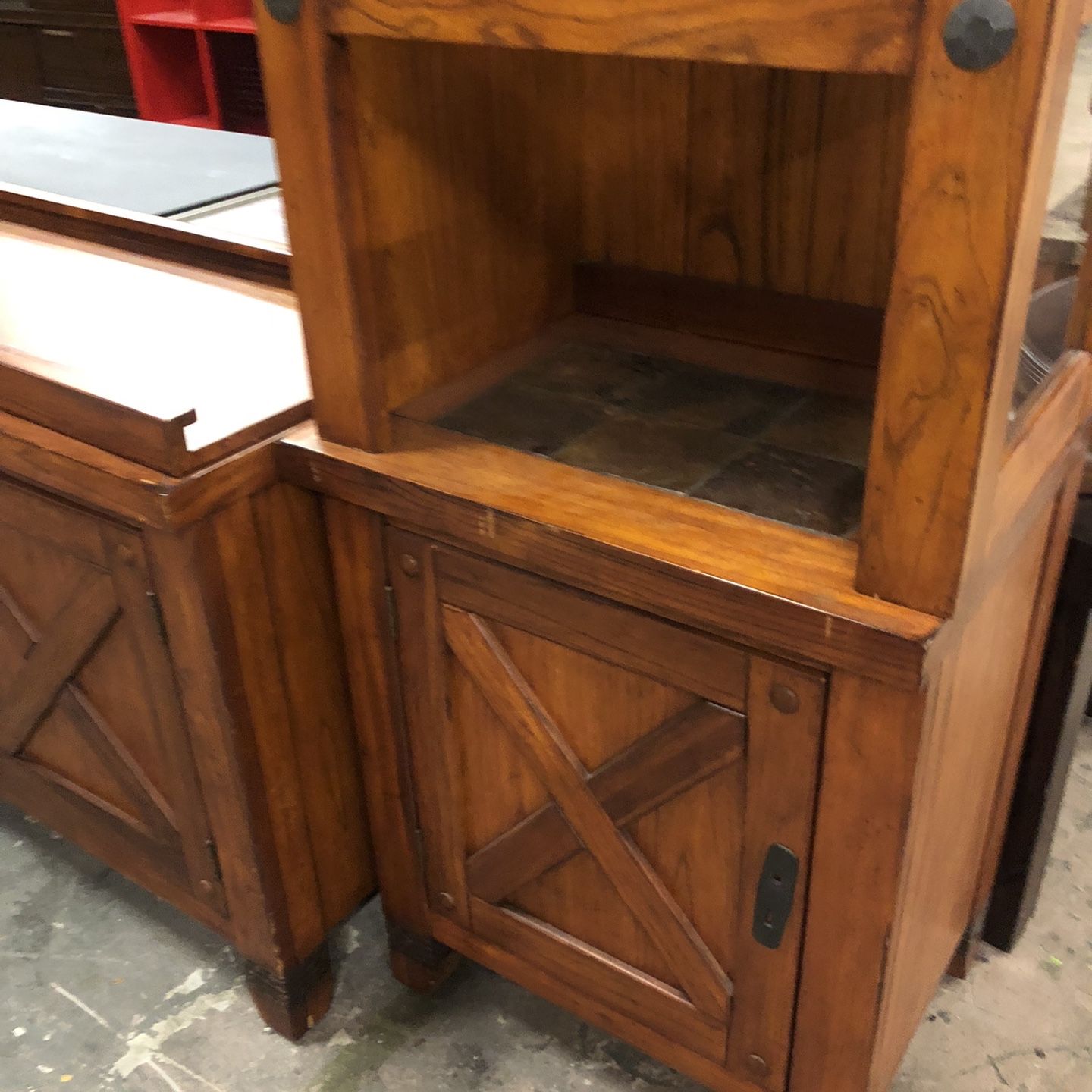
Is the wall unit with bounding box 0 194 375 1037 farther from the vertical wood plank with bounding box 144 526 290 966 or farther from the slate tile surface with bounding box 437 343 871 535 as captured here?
the slate tile surface with bounding box 437 343 871 535

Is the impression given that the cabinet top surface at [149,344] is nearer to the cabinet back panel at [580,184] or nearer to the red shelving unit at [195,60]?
the cabinet back panel at [580,184]

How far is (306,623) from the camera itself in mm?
1210

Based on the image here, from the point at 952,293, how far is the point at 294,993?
1.14 meters

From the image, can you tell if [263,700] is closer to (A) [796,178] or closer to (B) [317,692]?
(B) [317,692]

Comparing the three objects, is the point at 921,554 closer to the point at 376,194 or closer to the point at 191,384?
the point at 376,194

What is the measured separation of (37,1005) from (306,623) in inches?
28.8

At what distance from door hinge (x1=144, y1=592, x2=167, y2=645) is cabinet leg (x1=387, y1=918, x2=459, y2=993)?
513 millimetres

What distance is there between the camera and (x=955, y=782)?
1.07 m

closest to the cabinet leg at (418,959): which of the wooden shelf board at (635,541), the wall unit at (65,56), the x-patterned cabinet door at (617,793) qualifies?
the x-patterned cabinet door at (617,793)

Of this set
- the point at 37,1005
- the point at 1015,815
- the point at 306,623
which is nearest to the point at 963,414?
the point at 306,623

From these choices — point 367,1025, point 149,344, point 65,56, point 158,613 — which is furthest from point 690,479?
point 65,56

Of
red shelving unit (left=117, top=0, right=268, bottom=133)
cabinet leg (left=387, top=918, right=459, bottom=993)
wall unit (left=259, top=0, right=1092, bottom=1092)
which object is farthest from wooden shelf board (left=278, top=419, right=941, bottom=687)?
red shelving unit (left=117, top=0, right=268, bottom=133)

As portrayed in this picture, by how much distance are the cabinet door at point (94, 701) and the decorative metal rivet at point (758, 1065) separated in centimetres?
66

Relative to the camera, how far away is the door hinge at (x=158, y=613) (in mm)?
1137
